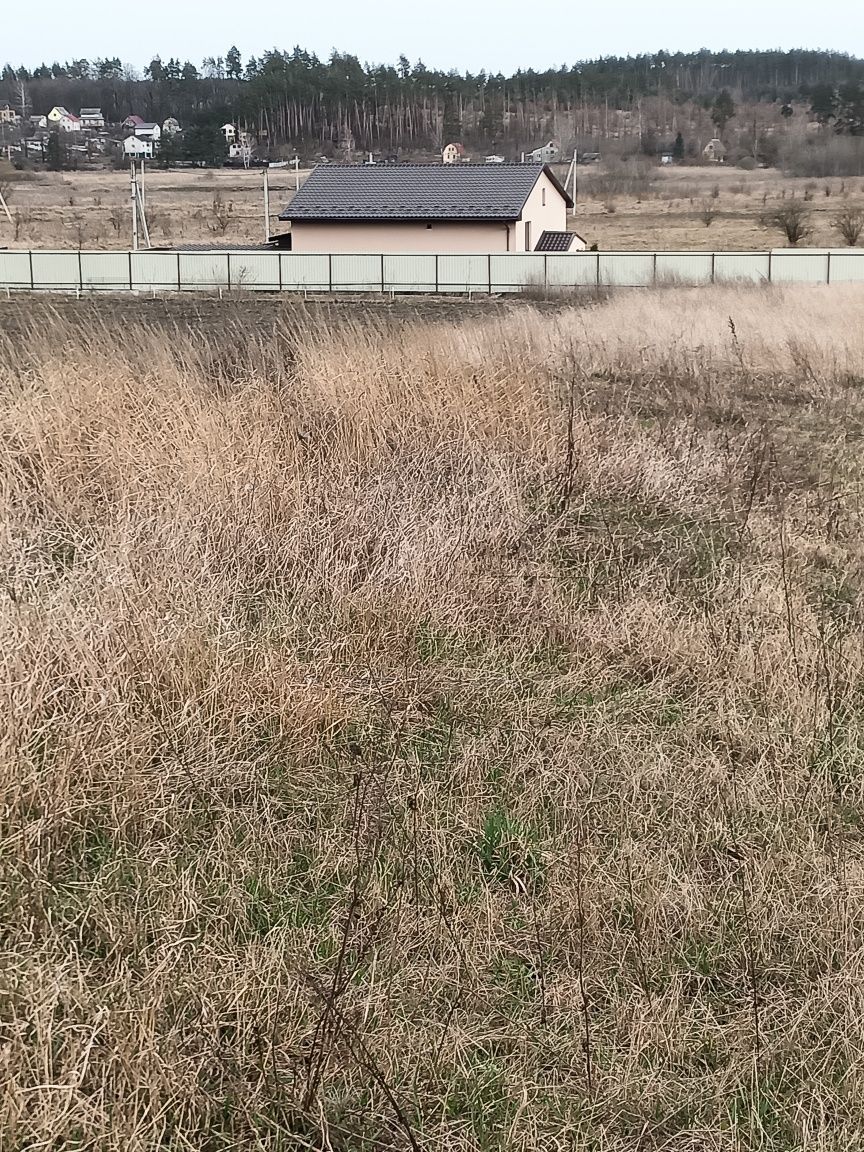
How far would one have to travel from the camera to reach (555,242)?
43.1 meters

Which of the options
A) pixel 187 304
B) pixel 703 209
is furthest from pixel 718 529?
pixel 703 209

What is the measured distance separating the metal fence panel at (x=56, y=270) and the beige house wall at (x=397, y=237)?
372 inches

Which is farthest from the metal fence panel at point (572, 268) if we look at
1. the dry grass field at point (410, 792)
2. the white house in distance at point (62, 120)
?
Answer: the white house in distance at point (62, 120)

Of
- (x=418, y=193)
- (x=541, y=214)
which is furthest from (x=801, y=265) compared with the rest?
(x=418, y=193)

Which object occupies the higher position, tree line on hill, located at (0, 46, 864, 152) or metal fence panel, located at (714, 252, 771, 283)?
tree line on hill, located at (0, 46, 864, 152)

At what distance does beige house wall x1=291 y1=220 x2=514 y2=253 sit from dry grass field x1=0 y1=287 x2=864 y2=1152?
35.7 metres

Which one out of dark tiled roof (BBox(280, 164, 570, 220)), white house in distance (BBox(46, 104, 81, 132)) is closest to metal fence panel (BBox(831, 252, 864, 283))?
dark tiled roof (BBox(280, 164, 570, 220))

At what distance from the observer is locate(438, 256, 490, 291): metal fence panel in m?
36.1

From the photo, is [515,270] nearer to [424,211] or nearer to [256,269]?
[424,211]

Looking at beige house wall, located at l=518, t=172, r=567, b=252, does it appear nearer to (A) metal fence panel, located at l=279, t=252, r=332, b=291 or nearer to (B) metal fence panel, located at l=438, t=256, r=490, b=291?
(B) metal fence panel, located at l=438, t=256, r=490, b=291

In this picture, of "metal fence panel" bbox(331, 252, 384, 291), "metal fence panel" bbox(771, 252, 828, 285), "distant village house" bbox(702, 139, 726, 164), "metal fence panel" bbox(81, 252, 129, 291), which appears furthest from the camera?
"distant village house" bbox(702, 139, 726, 164)

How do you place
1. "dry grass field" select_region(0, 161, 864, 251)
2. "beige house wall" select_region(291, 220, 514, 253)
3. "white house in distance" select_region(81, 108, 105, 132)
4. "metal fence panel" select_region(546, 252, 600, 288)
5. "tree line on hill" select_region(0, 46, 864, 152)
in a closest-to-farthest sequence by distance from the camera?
"metal fence panel" select_region(546, 252, 600, 288)
"beige house wall" select_region(291, 220, 514, 253)
"dry grass field" select_region(0, 161, 864, 251)
"tree line on hill" select_region(0, 46, 864, 152)
"white house in distance" select_region(81, 108, 105, 132)

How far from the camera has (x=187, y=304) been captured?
84.7 feet

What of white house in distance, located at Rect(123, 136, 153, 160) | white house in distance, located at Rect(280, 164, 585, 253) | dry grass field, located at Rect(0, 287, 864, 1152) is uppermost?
white house in distance, located at Rect(123, 136, 153, 160)
